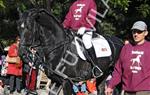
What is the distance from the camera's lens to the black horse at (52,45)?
10.7 m

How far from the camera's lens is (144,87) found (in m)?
7.73

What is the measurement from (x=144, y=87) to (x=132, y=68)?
343mm

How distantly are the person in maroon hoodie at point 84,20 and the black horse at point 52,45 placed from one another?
1.30 ft

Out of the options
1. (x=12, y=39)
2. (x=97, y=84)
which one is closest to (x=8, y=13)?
(x=12, y=39)

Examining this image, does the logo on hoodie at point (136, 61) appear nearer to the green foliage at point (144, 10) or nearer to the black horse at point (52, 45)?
the black horse at point (52, 45)

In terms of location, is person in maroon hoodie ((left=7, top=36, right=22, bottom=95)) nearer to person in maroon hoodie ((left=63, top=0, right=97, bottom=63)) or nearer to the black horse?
person in maroon hoodie ((left=63, top=0, right=97, bottom=63))

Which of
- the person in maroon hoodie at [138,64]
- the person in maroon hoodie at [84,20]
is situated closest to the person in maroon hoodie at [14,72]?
the person in maroon hoodie at [84,20]

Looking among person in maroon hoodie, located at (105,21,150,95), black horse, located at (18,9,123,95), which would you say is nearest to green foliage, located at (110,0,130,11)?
black horse, located at (18,9,123,95)

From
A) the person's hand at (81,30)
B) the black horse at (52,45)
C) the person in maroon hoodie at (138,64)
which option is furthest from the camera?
the person's hand at (81,30)

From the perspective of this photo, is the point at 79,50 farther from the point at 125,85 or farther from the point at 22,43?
the point at 125,85

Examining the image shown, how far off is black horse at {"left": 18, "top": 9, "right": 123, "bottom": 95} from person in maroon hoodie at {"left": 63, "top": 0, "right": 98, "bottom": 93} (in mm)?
396

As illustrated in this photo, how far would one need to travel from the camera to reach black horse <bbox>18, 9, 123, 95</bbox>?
35.2 feet

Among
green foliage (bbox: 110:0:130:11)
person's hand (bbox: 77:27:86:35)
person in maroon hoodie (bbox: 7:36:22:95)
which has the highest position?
person's hand (bbox: 77:27:86:35)

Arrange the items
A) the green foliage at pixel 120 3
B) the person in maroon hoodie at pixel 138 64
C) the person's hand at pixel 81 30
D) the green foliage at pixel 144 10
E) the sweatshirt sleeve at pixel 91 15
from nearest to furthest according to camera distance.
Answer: the person in maroon hoodie at pixel 138 64 → the person's hand at pixel 81 30 → the sweatshirt sleeve at pixel 91 15 → the green foliage at pixel 120 3 → the green foliage at pixel 144 10
